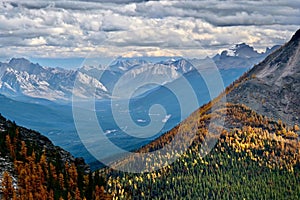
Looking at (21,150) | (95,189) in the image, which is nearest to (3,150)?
(21,150)

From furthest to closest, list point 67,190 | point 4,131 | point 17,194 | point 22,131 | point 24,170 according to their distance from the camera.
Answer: point 22,131, point 4,131, point 67,190, point 24,170, point 17,194

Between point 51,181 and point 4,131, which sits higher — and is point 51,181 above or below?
below

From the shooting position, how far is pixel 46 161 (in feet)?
470

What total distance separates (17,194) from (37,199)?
5.34 metres

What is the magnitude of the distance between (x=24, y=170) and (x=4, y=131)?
42.5 m

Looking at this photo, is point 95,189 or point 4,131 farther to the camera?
point 4,131

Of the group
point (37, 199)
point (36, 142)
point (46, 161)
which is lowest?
point (37, 199)

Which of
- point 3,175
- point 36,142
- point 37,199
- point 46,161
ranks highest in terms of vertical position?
point 36,142

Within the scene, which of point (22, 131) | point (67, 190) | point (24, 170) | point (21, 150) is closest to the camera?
point (24, 170)

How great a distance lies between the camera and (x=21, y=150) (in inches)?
5418

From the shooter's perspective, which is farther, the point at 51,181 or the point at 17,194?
the point at 51,181

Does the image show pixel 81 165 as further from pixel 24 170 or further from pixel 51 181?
pixel 24 170

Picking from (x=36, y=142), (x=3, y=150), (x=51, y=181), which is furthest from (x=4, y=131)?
(x=51, y=181)

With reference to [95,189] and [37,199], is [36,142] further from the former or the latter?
[37,199]
